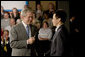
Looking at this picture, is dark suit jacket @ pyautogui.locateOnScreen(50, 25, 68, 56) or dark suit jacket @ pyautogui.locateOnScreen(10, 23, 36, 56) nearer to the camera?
dark suit jacket @ pyautogui.locateOnScreen(50, 25, 68, 56)

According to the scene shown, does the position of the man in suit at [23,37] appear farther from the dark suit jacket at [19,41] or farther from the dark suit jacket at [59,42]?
the dark suit jacket at [59,42]

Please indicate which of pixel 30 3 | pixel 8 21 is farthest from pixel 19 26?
pixel 30 3

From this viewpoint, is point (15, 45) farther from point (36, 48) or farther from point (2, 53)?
point (2, 53)

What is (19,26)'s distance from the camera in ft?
8.02

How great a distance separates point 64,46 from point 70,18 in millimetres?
3853

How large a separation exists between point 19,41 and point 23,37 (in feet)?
0.26

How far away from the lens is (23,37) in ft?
7.94

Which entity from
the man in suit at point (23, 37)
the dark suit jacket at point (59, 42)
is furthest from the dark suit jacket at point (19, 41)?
the dark suit jacket at point (59, 42)

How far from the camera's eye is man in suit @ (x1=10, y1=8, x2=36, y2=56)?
2357 millimetres

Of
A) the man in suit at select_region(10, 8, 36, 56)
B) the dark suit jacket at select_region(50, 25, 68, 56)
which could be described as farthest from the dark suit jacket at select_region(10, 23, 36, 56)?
the dark suit jacket at select_region(50, 25, 68, 56)

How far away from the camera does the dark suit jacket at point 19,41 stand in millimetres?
2355

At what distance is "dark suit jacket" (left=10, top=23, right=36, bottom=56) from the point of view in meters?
2.36

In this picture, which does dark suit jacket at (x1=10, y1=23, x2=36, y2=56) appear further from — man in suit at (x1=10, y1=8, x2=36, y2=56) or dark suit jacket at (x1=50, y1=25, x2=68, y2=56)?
dark suit jacket at (x1=50, y1=25, x2=68, y2=56)

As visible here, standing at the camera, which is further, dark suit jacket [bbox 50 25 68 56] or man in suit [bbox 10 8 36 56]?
man in suit [bbox 10 8 36 56]
